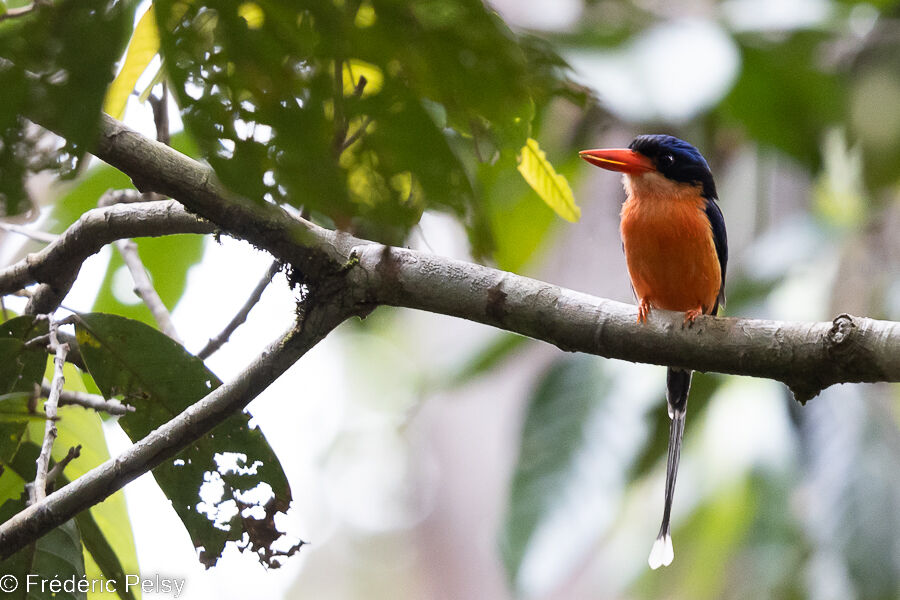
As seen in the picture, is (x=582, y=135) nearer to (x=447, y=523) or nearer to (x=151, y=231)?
(x=151, y=231)

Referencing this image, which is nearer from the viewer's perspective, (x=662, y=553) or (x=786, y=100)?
(x=662, y=553)

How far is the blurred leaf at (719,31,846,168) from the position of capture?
15.6ft

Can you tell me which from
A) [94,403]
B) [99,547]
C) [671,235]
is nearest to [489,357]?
[671,235]

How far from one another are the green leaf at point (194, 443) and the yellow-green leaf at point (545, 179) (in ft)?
2.63

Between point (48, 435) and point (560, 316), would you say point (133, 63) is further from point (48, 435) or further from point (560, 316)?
point (560, 316)

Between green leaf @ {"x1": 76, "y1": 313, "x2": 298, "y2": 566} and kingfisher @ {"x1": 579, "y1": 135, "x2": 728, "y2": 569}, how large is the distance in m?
1.61

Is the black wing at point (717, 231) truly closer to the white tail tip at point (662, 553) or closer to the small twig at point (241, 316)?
the white tail tip at point (662, 553)

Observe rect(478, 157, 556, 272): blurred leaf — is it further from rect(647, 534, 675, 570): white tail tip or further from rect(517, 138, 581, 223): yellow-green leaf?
rect(517, 138, 581, 223): yellow-green leaf

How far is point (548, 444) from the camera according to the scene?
15.9 feet

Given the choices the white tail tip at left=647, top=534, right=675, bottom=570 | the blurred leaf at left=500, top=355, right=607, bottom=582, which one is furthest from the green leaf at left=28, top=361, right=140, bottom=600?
the blurred leaf at left=500, top=355, right=607, bottom=582

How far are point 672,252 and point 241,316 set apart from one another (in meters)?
1.72

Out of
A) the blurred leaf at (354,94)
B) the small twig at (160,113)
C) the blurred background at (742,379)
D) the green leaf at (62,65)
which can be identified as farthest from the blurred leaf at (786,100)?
the green leaf at (62,65)

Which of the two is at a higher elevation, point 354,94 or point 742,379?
point 354,94

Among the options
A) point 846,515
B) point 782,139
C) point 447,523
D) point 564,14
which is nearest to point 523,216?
point 782,139
